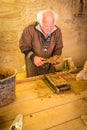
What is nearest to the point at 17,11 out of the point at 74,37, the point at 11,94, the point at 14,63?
the point at 14,63

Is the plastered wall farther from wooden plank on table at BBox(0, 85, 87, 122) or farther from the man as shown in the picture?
wooden plank on table at BBox(0, 85, 87, 122)

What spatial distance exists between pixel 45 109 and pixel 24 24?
8.34 feet

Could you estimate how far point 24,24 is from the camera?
382 centimetres

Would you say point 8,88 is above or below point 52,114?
above

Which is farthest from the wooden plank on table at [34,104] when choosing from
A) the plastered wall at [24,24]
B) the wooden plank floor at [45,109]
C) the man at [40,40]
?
the plastered wall at [24,24]

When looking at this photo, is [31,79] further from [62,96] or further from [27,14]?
[27,14]

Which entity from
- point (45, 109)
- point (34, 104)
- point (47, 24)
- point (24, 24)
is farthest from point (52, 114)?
point (24, 24)

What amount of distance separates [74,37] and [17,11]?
141cm

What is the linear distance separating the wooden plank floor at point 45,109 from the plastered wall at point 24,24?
2.01 m

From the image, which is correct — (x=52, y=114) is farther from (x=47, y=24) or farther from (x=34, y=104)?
(x=47, y=24)

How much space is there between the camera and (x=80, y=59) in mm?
4656

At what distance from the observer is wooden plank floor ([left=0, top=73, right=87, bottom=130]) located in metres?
1.40

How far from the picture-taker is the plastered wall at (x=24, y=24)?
12.0 feet

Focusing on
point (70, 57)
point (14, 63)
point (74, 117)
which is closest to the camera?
point (74, 117)
